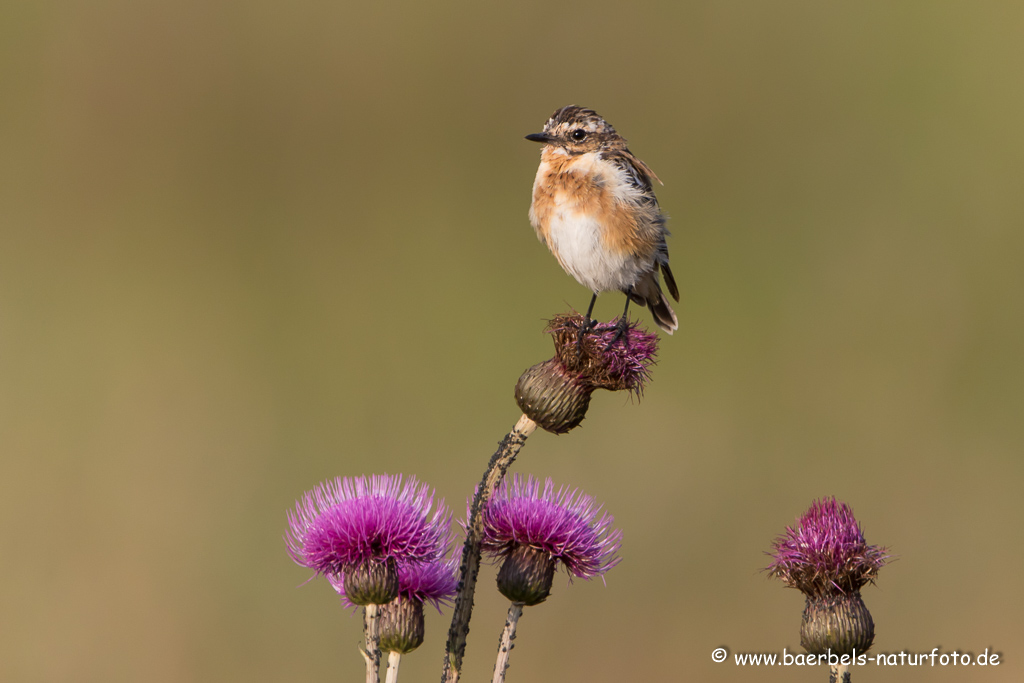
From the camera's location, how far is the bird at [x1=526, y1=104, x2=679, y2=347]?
4.80 metres

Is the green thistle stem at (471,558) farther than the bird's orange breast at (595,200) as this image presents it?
No

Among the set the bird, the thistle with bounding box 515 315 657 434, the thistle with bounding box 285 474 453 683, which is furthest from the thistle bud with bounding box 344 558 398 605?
the bird

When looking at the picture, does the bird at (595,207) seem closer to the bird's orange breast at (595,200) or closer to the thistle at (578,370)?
the bird's orange breast at (595,200)

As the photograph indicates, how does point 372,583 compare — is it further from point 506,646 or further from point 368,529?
point 506,646

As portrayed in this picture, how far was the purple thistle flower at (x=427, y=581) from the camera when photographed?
2.93 metres

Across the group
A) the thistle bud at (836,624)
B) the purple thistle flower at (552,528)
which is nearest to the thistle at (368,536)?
the purple thistle flower at (552,528)

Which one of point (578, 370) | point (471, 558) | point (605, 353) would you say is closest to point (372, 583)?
point (471, 558)

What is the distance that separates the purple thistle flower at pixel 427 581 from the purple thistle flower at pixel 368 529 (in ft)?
0.25

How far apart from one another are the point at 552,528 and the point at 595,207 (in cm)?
218

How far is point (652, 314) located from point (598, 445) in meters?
5.11

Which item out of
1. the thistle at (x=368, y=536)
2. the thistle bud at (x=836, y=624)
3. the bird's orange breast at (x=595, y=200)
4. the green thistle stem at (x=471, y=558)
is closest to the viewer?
the green thistle stem at (x=471, y=558)

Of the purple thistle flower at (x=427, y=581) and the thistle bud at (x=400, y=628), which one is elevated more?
the purple thistle flower at (x=427, y=581)

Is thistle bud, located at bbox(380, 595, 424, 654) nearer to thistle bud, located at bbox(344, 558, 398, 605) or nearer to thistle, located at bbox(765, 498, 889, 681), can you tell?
thistle bud, located at bbox(344, 558, 398, 605)

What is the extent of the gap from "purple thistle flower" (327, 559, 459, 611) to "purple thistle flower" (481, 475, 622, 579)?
0.50ft
